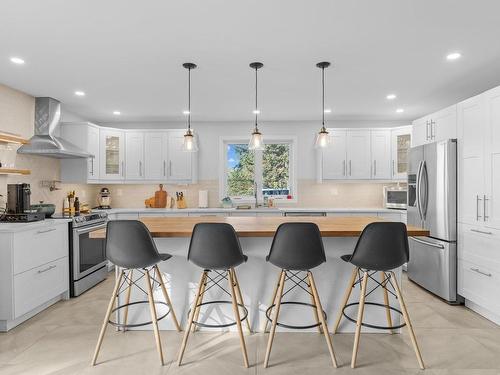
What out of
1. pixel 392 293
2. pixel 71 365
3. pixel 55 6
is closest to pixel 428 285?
pixel 392 293

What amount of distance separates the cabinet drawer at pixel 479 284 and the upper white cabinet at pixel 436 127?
139 cm

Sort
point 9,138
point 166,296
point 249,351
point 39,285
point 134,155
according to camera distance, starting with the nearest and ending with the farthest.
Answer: point 249,351 < point 166,296 < point 39,285 < point 9,138 < point 134,155

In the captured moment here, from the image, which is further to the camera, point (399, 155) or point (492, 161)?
point (399, 155)

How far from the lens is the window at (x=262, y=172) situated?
18.8ft

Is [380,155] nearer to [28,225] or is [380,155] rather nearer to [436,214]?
[436,214]

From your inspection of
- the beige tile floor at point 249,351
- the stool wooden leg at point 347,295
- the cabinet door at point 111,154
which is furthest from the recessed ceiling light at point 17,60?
the stool wooden leg at point 347,295

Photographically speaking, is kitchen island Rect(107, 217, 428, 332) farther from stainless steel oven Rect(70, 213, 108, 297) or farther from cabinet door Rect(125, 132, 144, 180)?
cabinet door Rect(125, 132, 144, 180)

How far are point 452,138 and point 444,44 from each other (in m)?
1.18

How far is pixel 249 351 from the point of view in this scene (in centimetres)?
248

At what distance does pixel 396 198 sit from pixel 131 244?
414cm

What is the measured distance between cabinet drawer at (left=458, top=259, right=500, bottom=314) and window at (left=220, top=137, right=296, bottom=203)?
2940 millimetres

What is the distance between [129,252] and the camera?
2.34 meters

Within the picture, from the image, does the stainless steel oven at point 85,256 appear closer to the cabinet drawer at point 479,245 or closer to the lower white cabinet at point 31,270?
the lower white cabinet at point 31,270

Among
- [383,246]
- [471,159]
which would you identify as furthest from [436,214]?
[383,246]
